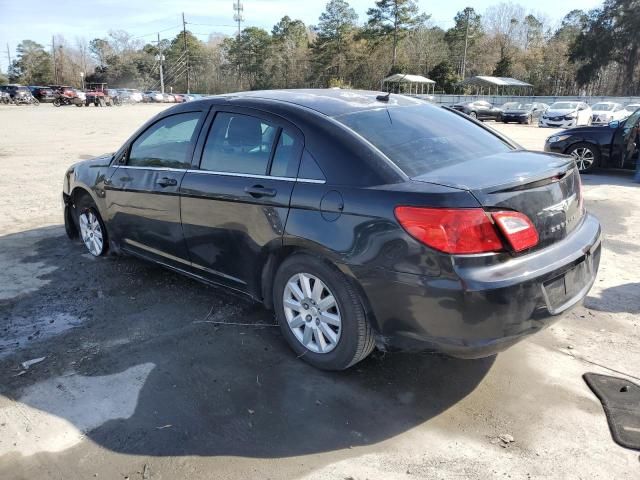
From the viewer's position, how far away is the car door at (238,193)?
11.0ft

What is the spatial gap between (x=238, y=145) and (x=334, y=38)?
3064 inches

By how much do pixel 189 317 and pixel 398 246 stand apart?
2094mm

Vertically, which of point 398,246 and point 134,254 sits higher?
point 398,246

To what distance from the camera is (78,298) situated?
4.53 meters

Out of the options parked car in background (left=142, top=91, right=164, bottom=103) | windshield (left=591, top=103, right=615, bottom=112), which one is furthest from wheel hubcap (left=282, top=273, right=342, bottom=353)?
parked car in background (left=142, top=91, right=164, bottom=103)

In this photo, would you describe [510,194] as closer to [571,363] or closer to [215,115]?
[571,363]

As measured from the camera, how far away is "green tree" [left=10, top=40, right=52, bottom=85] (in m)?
104

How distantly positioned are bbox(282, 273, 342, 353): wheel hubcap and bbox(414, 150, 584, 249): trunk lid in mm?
906

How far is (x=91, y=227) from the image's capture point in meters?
5.44

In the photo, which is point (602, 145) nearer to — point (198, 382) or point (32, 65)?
point (198, 382)

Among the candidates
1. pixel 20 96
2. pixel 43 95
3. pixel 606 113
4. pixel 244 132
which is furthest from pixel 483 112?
pixel 43 95

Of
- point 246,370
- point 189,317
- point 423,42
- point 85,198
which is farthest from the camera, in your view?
point 423,42

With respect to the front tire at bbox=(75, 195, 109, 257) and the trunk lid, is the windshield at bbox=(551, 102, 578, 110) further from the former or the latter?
the front tire at bbox=(75, 195, 109, 257)

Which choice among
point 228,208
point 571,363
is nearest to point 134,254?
point 228,208
